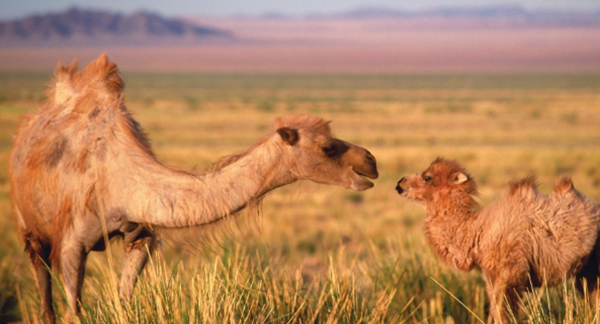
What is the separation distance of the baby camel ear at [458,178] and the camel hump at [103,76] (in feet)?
9.16

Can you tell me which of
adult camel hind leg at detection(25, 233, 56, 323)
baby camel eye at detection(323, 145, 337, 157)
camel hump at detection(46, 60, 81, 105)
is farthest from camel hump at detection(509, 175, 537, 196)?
adult camel hind leg at detection(25, 233, 56, 323)

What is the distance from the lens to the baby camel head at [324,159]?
4832 millimetres

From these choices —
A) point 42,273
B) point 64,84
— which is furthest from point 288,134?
point 42,273

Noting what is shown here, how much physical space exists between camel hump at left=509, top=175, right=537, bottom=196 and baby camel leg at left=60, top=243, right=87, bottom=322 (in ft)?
10.6

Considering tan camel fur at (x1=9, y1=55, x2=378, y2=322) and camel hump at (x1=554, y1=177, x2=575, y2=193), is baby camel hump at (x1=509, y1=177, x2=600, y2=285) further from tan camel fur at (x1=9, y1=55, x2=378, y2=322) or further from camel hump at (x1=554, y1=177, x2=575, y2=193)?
tan camel fur at (x1=9, y1=55, x2=378, y2=322)

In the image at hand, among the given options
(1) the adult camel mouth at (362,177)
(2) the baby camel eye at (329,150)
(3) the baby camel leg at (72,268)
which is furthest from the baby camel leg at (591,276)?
(3) the baby camel leg at (72,268)

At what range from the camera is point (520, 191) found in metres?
5.42

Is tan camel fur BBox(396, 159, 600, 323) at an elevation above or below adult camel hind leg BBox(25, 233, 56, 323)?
above

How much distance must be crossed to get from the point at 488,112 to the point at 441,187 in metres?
56.2

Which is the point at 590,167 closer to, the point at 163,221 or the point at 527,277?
the point at 527,277

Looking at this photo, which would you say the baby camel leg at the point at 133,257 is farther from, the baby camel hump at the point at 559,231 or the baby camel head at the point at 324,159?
the baby camel hump at the point at 559,231

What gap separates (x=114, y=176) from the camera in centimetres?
520

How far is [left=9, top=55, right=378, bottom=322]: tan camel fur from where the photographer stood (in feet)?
15.9

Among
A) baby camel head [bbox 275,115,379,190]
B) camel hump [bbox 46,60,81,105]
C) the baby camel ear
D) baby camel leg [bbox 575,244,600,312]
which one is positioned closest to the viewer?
baby camel head [bbox 275,115,379,190]
